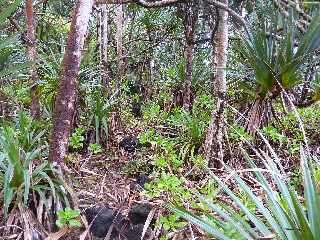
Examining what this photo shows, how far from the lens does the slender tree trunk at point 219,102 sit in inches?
159

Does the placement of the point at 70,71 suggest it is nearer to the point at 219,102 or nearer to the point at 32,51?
the point at 219,102

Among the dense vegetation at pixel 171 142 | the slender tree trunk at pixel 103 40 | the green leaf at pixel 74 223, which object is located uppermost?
the slender tree trunk at pixel 103 40

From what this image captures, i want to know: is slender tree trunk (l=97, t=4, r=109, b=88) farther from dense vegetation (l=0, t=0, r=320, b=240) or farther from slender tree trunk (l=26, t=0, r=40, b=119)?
slender tree trunk (l=26, t=0, r=40, b=119)

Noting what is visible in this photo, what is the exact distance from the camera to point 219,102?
402cm

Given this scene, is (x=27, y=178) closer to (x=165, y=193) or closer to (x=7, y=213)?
(x=7, y=213)

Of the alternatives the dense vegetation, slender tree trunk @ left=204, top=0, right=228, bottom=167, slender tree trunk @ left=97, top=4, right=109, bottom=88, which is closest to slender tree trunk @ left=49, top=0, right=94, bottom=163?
the dense vegetation

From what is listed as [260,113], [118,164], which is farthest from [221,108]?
[118,164]

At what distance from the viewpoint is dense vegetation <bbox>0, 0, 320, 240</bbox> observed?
8.29 ft

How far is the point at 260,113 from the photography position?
15.0 feet

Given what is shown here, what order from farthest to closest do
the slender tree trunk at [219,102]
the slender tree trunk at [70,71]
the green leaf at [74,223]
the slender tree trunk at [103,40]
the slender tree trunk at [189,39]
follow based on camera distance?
the slender tree trunk at [103,40]
the slender tree trunk at [189,39]
the slender tree trunk at [219,102]
the slender tree trunk at [70,71]
the green leaf at [74,223]

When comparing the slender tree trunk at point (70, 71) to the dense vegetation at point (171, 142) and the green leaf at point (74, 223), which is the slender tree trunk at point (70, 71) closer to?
the dense vegetation at point (171, 142)

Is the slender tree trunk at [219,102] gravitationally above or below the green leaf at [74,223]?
above

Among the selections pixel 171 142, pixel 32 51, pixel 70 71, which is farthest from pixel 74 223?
Answer: pixel 32 51

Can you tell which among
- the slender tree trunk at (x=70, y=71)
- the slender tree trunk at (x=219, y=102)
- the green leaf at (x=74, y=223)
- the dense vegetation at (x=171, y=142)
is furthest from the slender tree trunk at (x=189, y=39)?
the green leaf at (x=74, y=223)
